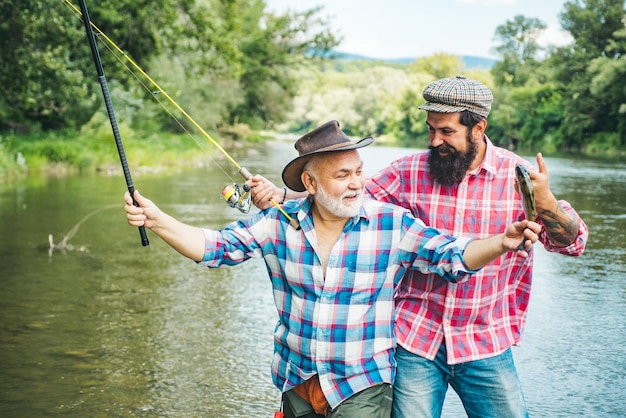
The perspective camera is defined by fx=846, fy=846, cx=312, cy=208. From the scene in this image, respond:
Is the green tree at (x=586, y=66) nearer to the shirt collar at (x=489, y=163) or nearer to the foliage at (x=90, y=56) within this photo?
the foliage at (x=90, y=56)

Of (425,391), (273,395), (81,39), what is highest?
(81,39)

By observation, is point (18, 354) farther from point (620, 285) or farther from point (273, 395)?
point (620, 285)

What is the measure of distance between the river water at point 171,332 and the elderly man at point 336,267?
2.28 m

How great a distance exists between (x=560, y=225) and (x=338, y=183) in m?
0.93

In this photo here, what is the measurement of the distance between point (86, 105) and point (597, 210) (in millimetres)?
17216

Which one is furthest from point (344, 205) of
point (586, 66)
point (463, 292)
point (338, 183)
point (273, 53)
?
→ point (586, 66)

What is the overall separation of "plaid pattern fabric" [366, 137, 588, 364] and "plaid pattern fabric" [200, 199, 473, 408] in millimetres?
185

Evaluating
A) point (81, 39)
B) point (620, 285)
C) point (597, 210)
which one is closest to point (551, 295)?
point (620, 285)

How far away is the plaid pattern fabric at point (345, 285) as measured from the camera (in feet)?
11.5

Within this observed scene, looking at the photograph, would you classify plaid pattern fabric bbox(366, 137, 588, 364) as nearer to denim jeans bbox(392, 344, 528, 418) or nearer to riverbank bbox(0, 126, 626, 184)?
denim jeans bbox(392, 344, 528, 418)

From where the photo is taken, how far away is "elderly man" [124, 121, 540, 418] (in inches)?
138

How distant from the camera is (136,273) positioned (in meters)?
10.2

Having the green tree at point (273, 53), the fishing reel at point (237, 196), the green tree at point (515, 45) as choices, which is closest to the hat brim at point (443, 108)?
the fishing reel at point (237, 196)

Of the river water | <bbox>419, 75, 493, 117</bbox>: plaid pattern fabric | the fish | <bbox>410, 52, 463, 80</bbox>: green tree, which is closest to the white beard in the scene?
<bbox>419, 75, 493, 117</bbox>: plaid pattern fabric
